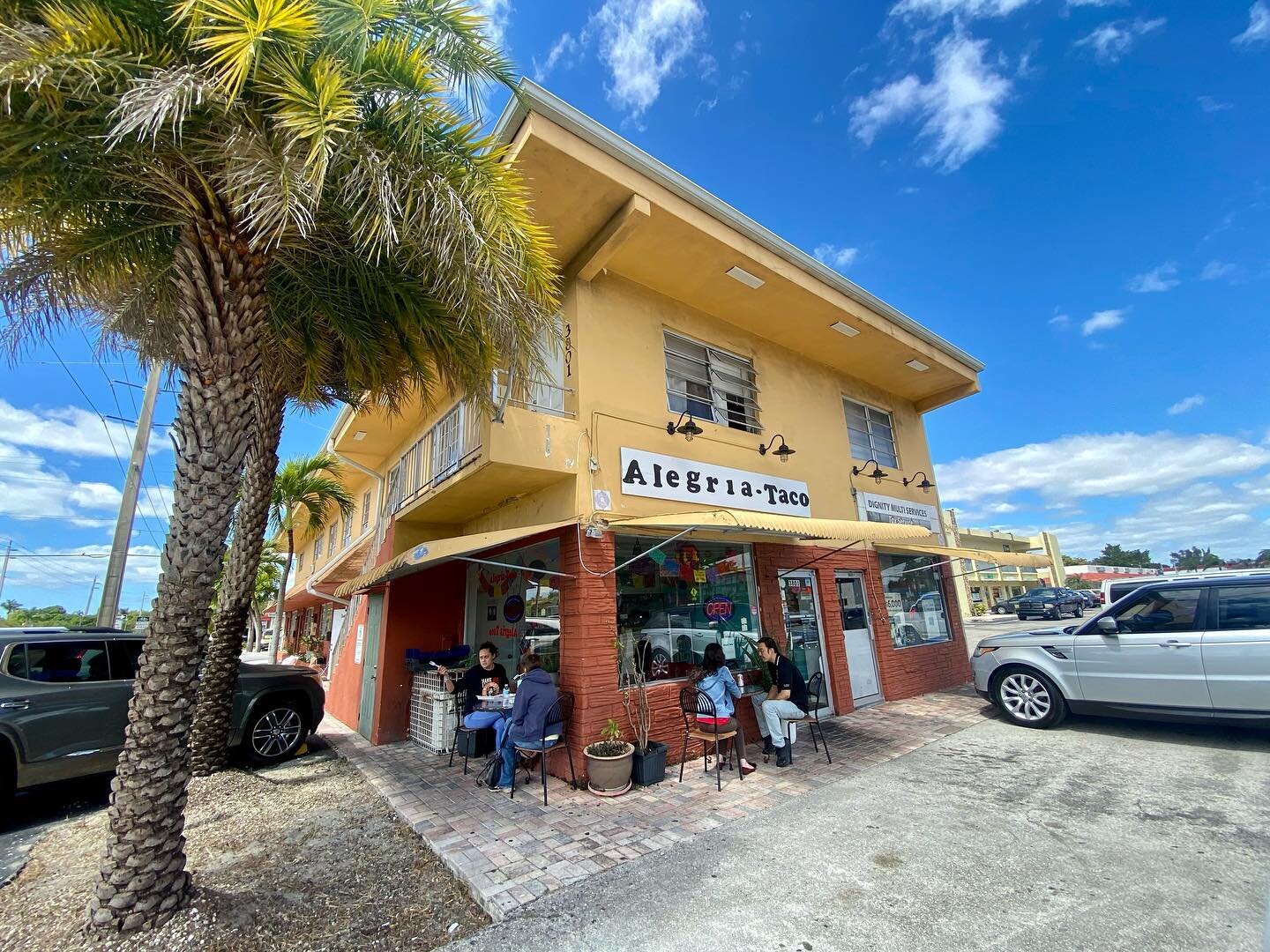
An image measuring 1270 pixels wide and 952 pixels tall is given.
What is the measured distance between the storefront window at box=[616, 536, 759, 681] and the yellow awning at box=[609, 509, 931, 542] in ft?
2.07

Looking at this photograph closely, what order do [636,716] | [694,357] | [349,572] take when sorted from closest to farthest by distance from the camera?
[636,716], [694,357], [349,572]

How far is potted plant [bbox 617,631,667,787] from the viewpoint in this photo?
5754mm

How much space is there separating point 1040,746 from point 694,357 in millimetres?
6824

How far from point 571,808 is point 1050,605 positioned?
32788 mm

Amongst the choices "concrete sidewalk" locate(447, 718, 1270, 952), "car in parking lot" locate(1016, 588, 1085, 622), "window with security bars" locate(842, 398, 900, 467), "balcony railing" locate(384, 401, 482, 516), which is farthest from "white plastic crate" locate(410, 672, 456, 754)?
"car in parking lot" locate(1016, 588, 1085, 622)

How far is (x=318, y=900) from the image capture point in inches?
150

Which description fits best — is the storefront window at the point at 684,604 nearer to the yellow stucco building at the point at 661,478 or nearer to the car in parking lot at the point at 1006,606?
the yellow stucco building at the point at 661,478

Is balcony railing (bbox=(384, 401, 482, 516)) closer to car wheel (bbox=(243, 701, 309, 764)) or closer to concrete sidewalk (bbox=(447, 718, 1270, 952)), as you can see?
car wheel (bbox=(243, 701, 309, 764))

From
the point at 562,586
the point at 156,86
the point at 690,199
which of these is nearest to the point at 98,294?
the point at 156,86

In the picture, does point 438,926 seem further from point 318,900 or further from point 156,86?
point 156,86

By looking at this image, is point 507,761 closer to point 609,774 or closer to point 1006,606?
point 609,774

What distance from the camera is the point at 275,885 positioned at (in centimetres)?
404

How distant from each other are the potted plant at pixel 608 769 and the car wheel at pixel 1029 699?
224 inches

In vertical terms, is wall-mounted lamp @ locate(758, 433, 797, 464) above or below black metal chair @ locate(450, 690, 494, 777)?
above
